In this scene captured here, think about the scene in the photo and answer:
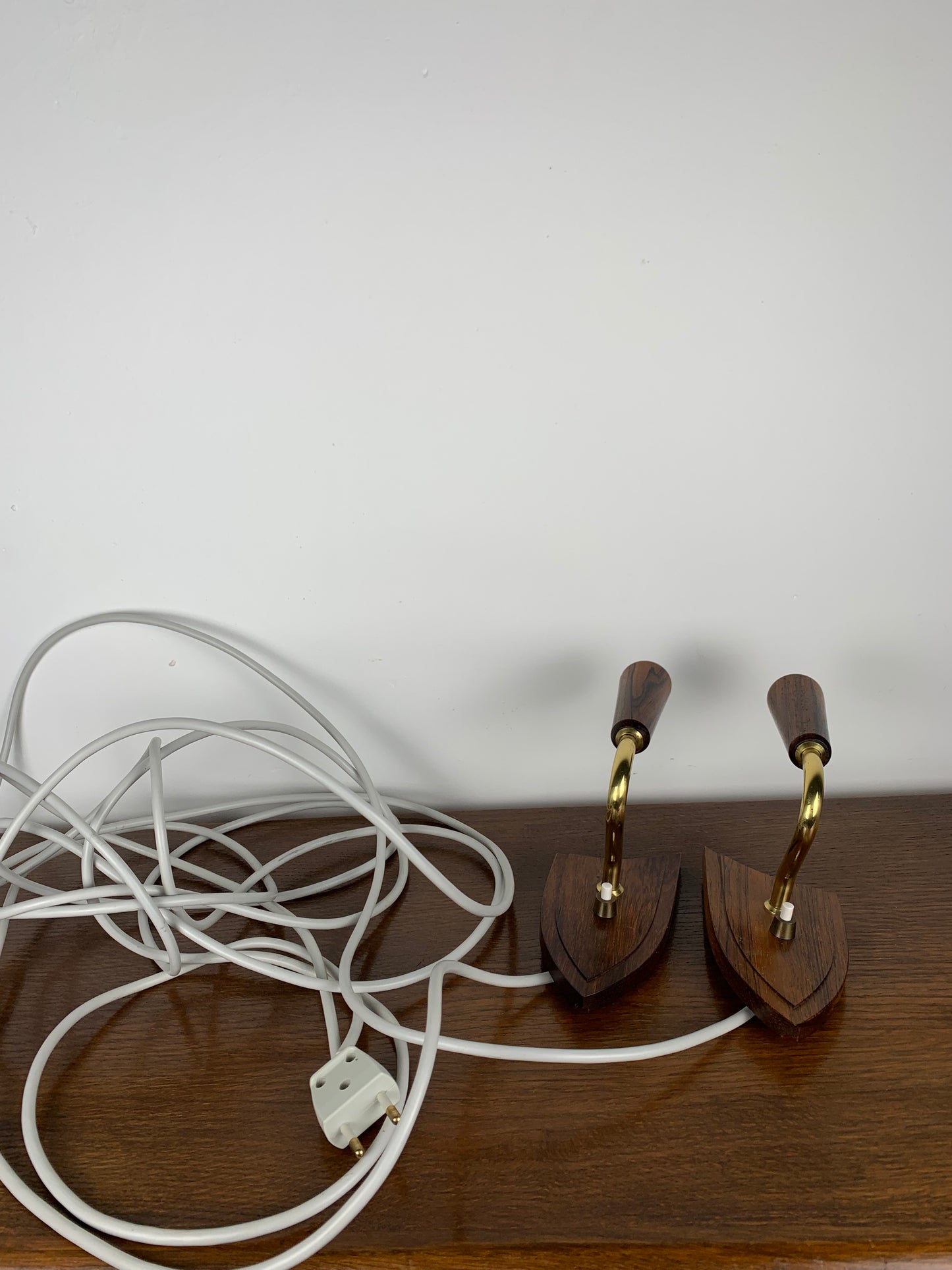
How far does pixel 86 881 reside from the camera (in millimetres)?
620

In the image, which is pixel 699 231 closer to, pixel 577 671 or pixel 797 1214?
pixel 577 671

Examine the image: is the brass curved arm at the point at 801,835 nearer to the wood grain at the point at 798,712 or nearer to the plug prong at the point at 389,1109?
the wood grain at the point at 798,712

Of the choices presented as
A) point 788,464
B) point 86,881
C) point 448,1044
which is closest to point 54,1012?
point 86,881

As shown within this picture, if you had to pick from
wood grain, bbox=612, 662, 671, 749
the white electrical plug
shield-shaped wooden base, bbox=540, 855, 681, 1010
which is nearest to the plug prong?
the white electrical plug

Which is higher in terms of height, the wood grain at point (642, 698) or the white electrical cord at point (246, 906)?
the wood grain at point (642, 698)

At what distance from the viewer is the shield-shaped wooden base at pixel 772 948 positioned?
0.54 metres

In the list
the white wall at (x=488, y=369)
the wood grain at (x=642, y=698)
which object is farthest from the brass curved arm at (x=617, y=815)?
the white wall at (x=488, y=369)

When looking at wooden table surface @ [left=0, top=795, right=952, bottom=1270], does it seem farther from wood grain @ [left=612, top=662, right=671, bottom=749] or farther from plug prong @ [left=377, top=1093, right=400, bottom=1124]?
wood grain @ [left=612, top=662, right=671, bottom=749]

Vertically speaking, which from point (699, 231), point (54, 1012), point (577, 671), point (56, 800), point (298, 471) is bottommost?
point (54, 1012)

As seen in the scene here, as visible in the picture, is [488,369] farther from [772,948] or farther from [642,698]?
[772,948]

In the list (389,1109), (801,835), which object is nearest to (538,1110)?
(389,1109)

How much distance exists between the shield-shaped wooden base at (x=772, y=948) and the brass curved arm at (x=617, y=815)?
0.23 ft

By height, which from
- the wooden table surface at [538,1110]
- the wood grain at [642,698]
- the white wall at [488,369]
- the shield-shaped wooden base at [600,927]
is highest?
the white wall at [488,369]

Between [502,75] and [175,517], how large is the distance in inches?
14.2
